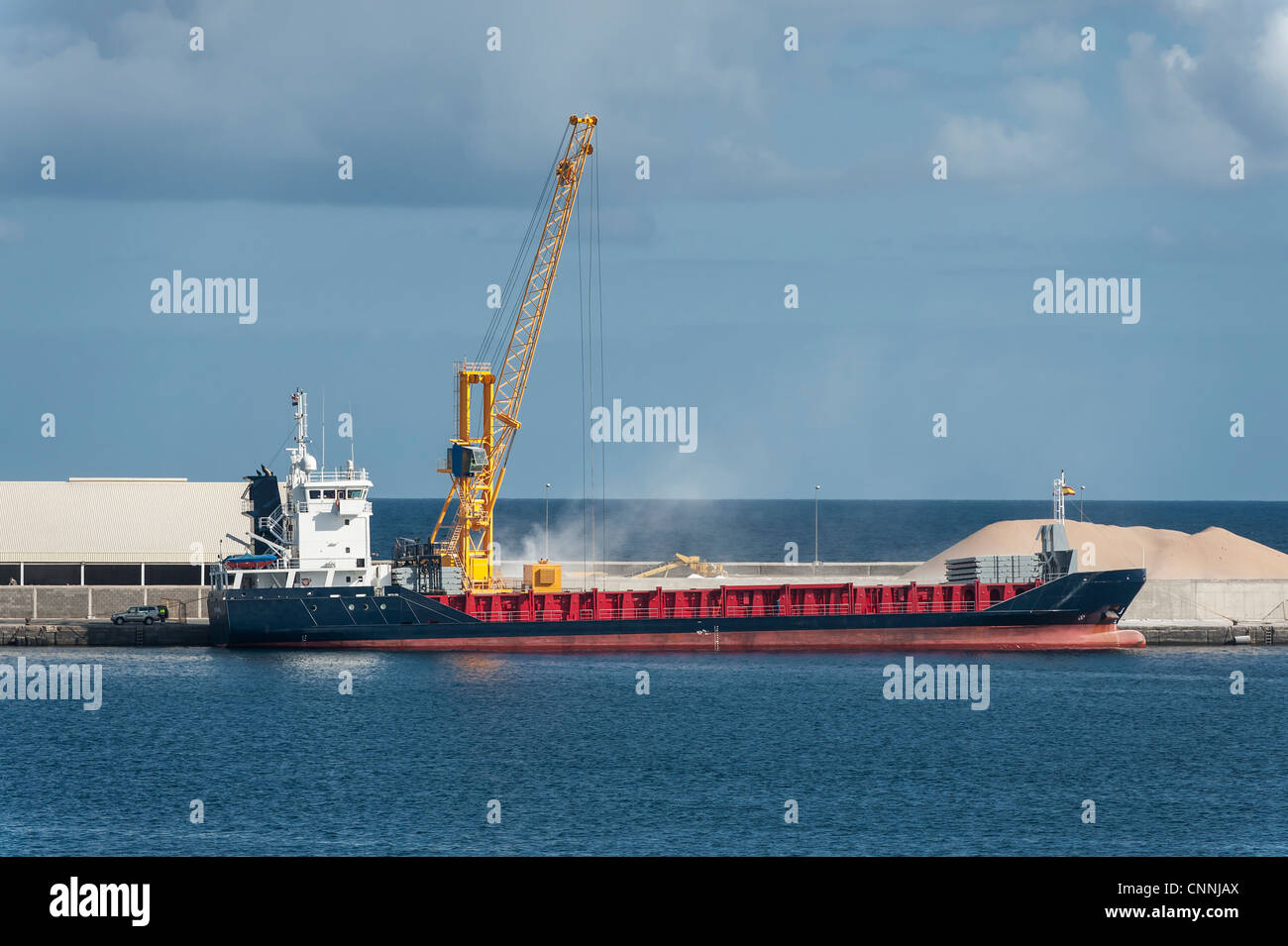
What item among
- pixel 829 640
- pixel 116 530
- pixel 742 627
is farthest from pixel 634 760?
pixel 116 530

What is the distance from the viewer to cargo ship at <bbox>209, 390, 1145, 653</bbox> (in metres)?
82.0

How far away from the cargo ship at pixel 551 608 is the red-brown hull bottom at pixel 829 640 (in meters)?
0.08

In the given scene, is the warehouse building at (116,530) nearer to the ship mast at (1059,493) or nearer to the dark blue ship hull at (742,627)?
the dark blue ship hull at (742,627)

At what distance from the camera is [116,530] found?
93.4 meters

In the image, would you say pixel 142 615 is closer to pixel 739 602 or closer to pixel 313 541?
pixel 313 541

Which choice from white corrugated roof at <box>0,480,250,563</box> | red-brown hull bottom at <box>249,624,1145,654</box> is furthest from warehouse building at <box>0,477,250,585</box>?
red-brown hull bottom at <box>249,624,1145,654</box>

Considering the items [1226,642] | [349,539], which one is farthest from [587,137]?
[1226,642]

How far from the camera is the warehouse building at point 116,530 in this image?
90.4 metres

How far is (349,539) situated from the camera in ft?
273

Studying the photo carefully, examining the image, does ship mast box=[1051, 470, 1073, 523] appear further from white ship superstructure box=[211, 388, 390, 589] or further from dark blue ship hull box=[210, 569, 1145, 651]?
white ship superstructure box=[211, 388, 390, 589]

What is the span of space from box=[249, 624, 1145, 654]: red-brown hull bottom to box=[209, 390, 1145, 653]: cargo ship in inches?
3.1
